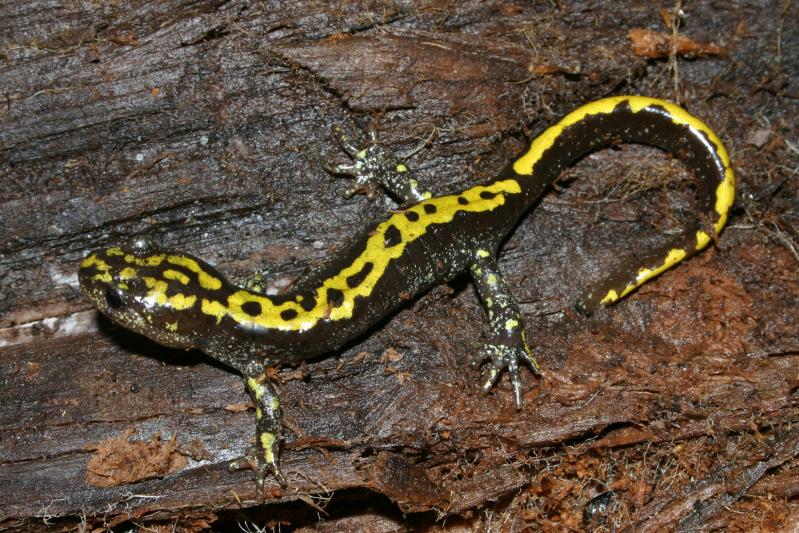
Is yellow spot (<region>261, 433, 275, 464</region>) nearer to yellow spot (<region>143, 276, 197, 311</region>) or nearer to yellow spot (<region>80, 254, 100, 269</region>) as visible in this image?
yellow spot (<region>143, 276, 197, 311</region>)

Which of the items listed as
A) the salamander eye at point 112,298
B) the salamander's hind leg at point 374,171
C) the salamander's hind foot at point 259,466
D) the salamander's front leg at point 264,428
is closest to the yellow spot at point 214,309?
the salamander's front leg at point 264,428

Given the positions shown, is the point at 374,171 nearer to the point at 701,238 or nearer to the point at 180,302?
the point at 180,302

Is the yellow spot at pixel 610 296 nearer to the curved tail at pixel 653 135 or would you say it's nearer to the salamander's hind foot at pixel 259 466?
the curved tail at pixel 653 135

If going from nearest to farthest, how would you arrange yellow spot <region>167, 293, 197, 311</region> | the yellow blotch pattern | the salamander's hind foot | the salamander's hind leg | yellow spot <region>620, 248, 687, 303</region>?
the salamander's hind foot → yellow spot <region>167, 293, 197, 311</region> → the yellow blotch pattern → yellow spot <region>620, 248, 687, 303</region> → the salamander's hind leg

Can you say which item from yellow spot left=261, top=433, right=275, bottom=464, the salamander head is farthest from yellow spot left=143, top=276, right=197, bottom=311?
yellow spot left=261, top=433, right=275, bottom=464

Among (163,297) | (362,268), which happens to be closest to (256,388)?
(163,297)

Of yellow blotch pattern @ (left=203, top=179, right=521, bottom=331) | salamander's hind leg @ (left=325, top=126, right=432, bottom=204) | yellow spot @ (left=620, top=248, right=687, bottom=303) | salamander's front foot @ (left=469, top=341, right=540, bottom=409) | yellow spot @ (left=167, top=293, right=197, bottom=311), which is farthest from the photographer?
salamander's hind leg @ (left=325, top=126, right=432, bottom=204)

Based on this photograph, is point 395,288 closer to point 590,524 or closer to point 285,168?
point 285,168
